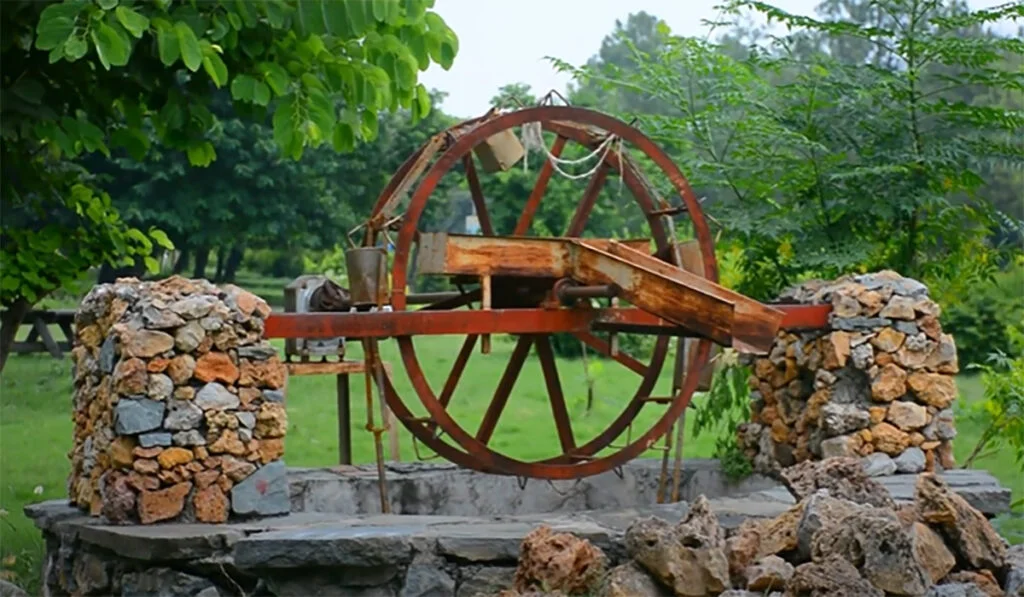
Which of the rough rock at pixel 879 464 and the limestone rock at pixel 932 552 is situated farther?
the rough rock at pixel 879 464

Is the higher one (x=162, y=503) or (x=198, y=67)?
(x=198, y=67)

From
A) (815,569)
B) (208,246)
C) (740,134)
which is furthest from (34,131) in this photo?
(208,246)

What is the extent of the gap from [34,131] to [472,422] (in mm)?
8104

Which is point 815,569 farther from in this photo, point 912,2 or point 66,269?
point 912,2

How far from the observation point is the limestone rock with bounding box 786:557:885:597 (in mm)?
5008

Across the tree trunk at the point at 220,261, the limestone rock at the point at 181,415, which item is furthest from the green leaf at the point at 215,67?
the tree trunk at the point at 220,261

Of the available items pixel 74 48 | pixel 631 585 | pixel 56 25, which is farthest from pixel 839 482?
pixel 56 25

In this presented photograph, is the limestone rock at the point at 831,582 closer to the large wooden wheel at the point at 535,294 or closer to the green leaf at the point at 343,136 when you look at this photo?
the large wooden wheel at the point at 535,294

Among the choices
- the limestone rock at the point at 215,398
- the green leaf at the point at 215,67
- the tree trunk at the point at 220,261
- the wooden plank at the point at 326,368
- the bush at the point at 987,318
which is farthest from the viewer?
the tree trunk at the point at 220,261

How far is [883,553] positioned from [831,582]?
26cm

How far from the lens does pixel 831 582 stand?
5027 millimetres

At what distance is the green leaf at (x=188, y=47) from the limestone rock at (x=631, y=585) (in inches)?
99.4

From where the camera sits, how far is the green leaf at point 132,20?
5.50 metres

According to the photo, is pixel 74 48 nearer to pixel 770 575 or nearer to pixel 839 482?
pixel 770 575
